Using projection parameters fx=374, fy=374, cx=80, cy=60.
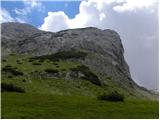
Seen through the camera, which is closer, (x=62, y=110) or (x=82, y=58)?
(x=62, y=110)

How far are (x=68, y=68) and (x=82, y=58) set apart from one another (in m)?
27.3

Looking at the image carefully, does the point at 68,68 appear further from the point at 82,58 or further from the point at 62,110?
the point at 62,110

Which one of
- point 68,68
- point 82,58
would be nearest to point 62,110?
point 68,68

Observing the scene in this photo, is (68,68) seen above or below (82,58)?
below

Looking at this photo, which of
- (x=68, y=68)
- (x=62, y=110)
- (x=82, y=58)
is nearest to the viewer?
(x=62, y=110)

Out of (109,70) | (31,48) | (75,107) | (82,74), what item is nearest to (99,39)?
(31,48)

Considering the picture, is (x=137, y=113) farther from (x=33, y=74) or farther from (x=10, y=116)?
(x=33, y=74)

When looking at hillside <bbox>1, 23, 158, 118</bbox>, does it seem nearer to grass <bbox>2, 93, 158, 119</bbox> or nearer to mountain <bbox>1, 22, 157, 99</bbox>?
mountain <bbox>1, 22, 157, 99</bbox>

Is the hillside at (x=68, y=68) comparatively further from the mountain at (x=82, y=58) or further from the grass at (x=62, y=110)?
the grass at (x=62, y=110)

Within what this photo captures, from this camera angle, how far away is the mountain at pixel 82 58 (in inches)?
3816

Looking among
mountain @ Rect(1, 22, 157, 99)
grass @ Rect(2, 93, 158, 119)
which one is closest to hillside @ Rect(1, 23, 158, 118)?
mountain @ Rect(1, 22, 157, 99)

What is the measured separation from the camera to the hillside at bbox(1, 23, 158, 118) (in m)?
77.8

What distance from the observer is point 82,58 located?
135000 millimetres

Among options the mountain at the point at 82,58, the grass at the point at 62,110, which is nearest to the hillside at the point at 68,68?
the mountain at the point at 82,58
